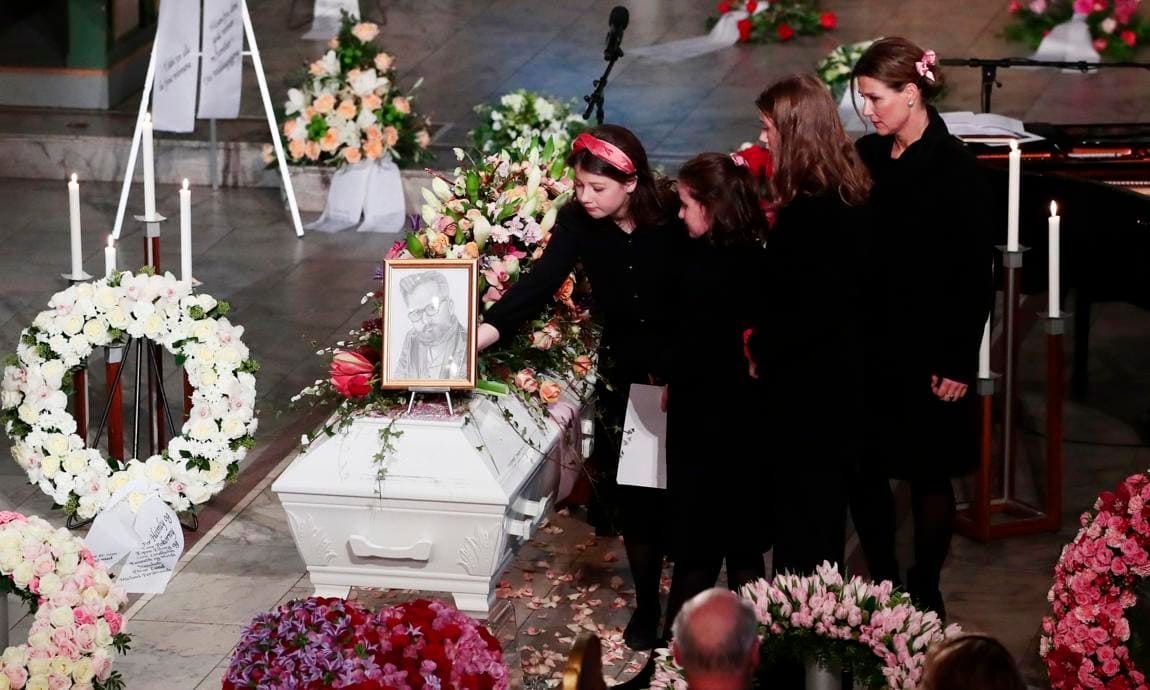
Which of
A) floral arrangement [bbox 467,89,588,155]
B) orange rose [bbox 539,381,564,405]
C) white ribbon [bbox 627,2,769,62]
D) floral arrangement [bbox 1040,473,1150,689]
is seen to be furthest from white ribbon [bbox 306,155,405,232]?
floral arrangement [bbox 1040,473,1150,689]

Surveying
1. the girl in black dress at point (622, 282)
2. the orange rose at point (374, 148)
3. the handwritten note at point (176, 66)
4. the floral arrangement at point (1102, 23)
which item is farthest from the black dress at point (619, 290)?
the floral arrangement at point (1102, 23)

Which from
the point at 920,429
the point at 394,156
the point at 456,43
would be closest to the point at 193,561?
the point at 920,429

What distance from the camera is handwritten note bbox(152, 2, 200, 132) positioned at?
368 inches

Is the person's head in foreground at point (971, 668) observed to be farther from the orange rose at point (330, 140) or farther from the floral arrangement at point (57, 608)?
the orange rose at point (330, 140)

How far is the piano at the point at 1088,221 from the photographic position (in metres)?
6.11

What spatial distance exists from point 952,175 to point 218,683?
2280mm

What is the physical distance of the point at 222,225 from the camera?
375 inches

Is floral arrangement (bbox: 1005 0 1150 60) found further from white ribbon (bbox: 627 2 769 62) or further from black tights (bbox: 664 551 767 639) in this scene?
black tights (bbox: 664 551 767 639)

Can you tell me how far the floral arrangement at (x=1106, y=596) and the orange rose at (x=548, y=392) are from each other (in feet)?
4.44

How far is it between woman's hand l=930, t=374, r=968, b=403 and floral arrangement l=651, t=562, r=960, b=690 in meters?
1.12

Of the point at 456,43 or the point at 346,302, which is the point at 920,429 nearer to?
the point at 346,302

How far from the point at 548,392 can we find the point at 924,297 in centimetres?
100

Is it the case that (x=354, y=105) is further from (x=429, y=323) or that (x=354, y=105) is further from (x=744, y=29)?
(x=429, y=323)

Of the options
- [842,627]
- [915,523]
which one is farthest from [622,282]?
[842,627]
